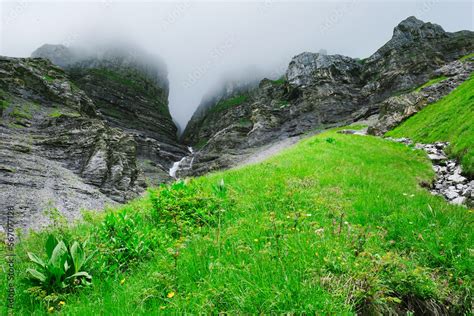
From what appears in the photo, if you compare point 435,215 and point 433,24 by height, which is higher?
point 433,24

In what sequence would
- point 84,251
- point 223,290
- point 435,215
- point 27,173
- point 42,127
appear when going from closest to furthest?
point 223,290
point 84,251
point 435,215
point 27,173
point 42,127

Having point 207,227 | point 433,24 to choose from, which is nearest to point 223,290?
point 207,227

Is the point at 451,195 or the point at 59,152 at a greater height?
the point at 451,195

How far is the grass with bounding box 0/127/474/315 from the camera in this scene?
157 inches

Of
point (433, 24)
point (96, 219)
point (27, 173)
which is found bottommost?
point (27, 173)

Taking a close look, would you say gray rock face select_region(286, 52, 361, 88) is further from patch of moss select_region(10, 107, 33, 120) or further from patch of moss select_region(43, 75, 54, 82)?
patch of moss select_region(10, 107, 33, 120)

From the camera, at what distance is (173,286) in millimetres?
4605

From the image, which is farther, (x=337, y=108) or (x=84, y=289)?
(x=337, y=108)

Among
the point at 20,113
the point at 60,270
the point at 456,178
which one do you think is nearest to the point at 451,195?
the point at 456,178

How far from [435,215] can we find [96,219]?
9308 millimetres

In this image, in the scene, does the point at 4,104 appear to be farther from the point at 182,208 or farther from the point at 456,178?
the point at 456,178

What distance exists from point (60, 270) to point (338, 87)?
6738 inches

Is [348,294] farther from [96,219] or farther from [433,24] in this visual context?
[433,24]

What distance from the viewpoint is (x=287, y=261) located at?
450 centimetres
